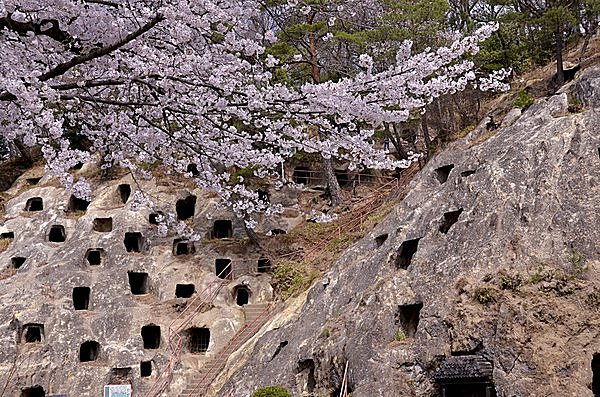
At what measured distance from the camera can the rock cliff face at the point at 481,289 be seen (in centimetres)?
1455

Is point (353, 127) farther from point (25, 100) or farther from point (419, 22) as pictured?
point (419, 22)

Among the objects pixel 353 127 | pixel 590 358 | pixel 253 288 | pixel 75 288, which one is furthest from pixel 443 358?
pixel 75 288

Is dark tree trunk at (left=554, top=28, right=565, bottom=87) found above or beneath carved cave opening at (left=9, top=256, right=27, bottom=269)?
above

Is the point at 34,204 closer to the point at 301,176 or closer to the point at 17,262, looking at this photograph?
the point at 17,262

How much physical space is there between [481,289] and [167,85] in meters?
9.61

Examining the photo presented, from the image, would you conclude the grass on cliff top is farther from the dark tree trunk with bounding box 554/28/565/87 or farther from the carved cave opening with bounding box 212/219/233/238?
the dark tree trunk with bounding box 554/28/565/87

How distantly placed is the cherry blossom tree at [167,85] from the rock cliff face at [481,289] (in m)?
6.66

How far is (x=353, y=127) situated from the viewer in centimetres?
984

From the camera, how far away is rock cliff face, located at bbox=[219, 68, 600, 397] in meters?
14.5

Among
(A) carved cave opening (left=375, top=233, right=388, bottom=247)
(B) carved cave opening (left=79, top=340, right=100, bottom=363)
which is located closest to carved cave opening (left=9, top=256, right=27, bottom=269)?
(B) carved cave opening (left=79, top=340, right=100, bottom=363)

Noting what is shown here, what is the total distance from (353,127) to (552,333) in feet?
24.1

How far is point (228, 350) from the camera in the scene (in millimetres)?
25047

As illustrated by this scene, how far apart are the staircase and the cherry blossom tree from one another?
15.1 m

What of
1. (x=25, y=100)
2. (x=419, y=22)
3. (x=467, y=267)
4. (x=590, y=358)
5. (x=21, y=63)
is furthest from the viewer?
(x=419, y=22)
